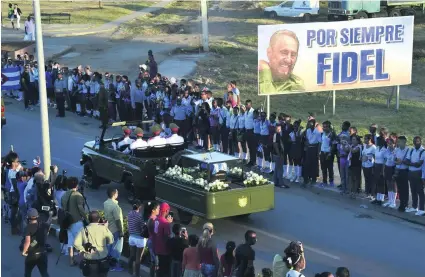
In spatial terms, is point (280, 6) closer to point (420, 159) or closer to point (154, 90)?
point (154, 90)

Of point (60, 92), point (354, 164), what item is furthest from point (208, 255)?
point (60, 92)

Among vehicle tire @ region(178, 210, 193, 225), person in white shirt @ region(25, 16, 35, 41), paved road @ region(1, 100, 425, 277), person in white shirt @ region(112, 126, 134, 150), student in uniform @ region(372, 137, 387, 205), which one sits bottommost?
paved road @ region(1, 100, 425, 277)

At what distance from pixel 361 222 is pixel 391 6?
41233 millimetres

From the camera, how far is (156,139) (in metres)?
19.7

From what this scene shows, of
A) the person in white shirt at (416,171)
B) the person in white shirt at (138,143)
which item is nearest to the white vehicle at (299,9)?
the person in white shirt at (138,143)

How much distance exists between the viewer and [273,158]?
2170cm

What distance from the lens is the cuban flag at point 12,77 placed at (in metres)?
32.5

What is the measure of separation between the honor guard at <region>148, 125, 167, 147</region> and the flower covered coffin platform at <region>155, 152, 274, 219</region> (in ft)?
4.72

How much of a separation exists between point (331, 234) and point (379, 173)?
2.48m

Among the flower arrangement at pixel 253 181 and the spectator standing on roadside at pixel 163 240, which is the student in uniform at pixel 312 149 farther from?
the spectator standing on roadside at pixel 163 240

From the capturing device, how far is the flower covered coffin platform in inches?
672

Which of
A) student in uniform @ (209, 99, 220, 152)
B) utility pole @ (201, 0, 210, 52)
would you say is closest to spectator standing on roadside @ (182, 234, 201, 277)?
student in uniform @ (209, 99, 220, 152)

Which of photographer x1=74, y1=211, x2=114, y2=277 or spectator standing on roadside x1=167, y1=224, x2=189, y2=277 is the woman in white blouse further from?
photographer x1=74, y1=211, x2=114, y2=277

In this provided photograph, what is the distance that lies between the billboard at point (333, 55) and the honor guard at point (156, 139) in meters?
6.39
